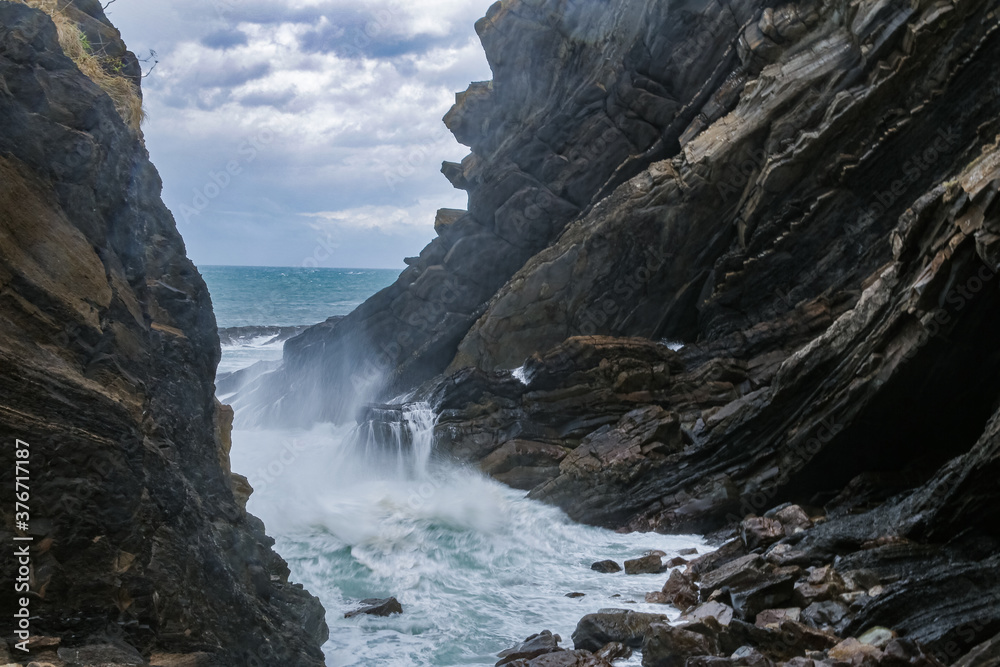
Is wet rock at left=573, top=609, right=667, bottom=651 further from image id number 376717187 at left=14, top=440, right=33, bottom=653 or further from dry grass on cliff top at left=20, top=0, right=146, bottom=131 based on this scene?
dry grass on cliff top at left=20, top=0, right=146, bottom=131

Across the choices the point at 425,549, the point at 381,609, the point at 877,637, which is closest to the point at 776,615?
the point at 877,637

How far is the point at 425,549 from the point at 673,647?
24.0ft

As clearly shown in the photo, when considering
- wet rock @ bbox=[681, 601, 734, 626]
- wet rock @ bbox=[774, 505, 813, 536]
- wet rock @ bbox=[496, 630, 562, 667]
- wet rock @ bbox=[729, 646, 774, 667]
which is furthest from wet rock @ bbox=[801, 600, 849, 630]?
wet rock @ bbox=[496, 630, 562, 667]

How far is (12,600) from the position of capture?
402 centimetres

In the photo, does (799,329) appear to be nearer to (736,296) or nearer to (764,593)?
(736,296)

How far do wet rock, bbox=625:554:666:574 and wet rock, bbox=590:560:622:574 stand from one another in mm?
232

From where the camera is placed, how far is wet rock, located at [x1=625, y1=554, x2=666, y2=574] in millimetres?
11438

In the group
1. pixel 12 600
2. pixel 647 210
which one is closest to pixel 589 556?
pixel 12 600

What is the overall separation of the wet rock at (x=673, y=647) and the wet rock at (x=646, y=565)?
3742mm

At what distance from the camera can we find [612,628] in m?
8.59

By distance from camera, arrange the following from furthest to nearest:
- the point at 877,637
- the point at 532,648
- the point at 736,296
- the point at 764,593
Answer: the point at 736,296 < the point at 532,648 < the point at 764,593 < the point at 877,637

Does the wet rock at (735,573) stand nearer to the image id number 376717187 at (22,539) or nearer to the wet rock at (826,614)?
the wet rock at (826,614)

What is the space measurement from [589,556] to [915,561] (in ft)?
18.7

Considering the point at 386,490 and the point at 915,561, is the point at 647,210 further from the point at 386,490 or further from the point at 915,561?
the point at 915,561
